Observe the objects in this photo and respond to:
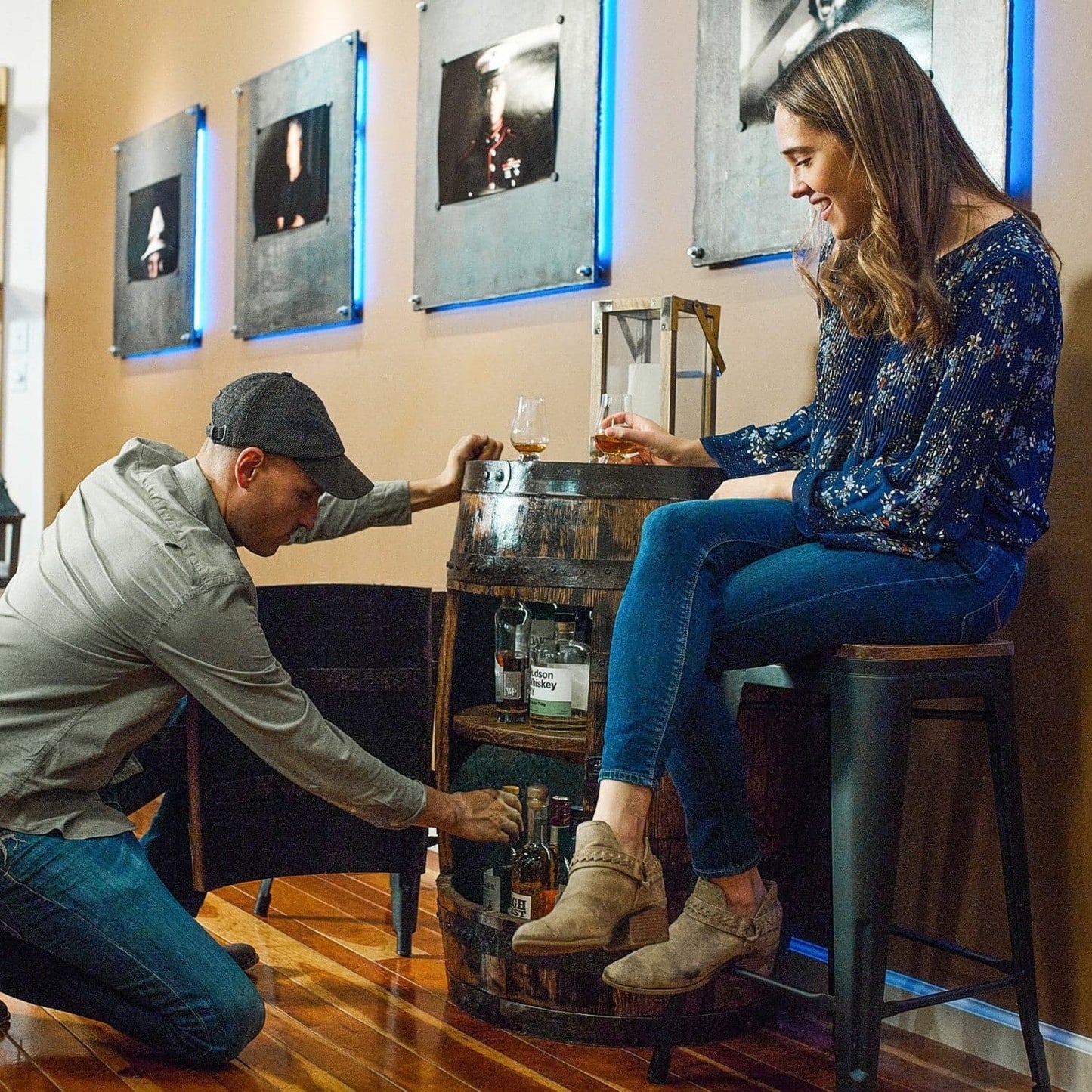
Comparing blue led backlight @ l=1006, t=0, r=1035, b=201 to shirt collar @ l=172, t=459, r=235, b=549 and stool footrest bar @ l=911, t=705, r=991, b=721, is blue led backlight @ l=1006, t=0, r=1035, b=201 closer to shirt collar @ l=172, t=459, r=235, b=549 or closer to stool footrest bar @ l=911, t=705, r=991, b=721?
stool footrest bar @ l=911, t=705, r=991, b=721

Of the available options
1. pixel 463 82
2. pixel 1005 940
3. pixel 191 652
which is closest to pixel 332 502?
pixel 191 652

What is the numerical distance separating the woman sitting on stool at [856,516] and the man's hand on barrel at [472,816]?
29 cm

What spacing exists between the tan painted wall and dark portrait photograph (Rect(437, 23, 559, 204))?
0.21 metres

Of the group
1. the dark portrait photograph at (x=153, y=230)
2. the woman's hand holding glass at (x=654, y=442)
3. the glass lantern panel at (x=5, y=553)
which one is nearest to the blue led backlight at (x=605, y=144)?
the woman's hand holding glass at (x=654, y=442)

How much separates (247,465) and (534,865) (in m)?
0.88

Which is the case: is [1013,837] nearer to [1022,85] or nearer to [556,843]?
[556,843]

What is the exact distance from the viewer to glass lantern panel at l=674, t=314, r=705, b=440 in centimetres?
264

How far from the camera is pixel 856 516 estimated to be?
6.58 ft

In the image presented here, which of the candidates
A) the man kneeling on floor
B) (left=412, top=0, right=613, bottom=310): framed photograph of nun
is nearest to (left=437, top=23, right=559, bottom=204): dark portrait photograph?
(left=412, top=0, right=613, bottom=310): framed photograph of nun

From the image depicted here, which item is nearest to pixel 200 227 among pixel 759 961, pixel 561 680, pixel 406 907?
pixel 406 907

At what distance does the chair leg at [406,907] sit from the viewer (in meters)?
2.88

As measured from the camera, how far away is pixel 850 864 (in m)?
1.90

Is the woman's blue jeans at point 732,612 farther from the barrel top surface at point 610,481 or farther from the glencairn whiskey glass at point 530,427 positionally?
the glencairn whiskey glass at point 530,427

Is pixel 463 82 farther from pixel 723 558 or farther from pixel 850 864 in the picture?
pixel 850 864
